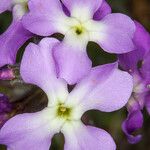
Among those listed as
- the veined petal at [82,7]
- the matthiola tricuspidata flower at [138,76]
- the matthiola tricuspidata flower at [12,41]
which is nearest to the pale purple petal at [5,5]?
the matthiola tricuspidata flower at [12,41]

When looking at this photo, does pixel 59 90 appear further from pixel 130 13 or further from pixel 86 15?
pixel 130 13

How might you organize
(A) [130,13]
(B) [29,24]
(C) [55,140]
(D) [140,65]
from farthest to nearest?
1. (A) [130,13]
2. (C) [55,140]
3. (D) [140,65]
4. (B) [29,24]

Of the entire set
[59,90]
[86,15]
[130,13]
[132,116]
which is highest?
[86,15]

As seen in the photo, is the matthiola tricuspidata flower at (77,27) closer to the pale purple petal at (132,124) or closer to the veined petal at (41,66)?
the veined petal at (41,66)

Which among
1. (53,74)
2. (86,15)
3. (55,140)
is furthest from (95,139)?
(55,140)

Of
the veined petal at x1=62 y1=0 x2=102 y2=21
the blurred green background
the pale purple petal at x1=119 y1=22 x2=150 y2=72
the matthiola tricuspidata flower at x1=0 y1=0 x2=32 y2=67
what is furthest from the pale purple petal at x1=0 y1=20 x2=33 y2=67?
the blurred green background

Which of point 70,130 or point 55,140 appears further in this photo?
point 55,140
